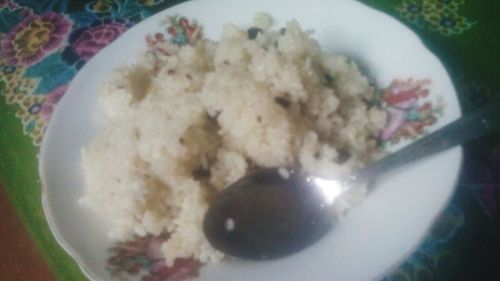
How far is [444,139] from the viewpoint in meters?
0.91

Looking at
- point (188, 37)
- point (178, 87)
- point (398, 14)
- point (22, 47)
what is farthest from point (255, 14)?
point (22, 47)

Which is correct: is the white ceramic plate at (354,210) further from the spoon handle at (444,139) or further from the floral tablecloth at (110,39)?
the floral tablecloth at (110,39)

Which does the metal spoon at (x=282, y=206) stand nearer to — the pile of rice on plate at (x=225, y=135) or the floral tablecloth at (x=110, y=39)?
the pile of rice on plate at (x=225, y=135)

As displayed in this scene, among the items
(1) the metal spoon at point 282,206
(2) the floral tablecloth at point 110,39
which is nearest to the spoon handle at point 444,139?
(1) the metal spoon at point 282,206

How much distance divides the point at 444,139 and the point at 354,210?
192mm

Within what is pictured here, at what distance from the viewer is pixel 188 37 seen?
1326 millimetres

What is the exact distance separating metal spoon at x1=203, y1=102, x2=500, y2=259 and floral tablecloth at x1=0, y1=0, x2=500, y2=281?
175mm

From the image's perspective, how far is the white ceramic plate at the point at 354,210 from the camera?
2.83 ft

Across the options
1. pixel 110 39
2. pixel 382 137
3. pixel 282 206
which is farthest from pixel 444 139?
pixel 110 39

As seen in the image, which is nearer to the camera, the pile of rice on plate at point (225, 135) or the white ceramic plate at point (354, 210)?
the white ceramic plate at point (354, 210)

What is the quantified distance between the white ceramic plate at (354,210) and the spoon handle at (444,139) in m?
0.02

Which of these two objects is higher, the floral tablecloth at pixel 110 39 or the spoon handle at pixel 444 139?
the spoon handle at pixel 444 139

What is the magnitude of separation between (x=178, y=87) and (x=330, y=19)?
0.38 m

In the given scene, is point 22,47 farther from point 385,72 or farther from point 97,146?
point 385,72
